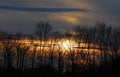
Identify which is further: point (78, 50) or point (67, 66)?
point (78, 50)

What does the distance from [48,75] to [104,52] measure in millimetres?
40339

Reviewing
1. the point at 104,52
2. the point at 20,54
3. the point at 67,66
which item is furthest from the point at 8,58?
the point at 104,52

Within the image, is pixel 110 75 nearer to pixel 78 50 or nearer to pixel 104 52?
pixel 104 52

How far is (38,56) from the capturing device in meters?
134

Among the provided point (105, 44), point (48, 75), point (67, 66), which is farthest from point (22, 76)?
point (105, 44)

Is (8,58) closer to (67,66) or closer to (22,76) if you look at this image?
(67,66)

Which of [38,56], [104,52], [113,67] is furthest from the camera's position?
[38,56]

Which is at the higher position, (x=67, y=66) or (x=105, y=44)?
(x=105, y=44)

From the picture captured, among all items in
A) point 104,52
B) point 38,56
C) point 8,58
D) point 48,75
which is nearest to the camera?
point 48,75

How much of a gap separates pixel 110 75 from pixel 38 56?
8763cm

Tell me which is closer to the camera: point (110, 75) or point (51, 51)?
point (110, 75)

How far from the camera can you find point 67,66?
118 meters

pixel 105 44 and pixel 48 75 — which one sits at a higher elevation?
pixel 105 44

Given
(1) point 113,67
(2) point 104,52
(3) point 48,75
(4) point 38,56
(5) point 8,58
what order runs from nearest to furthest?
(1) point 113,67 < (3) point 48,75 < (2) point 104,52 < (5) point 8,58 < (4) point 38,56
